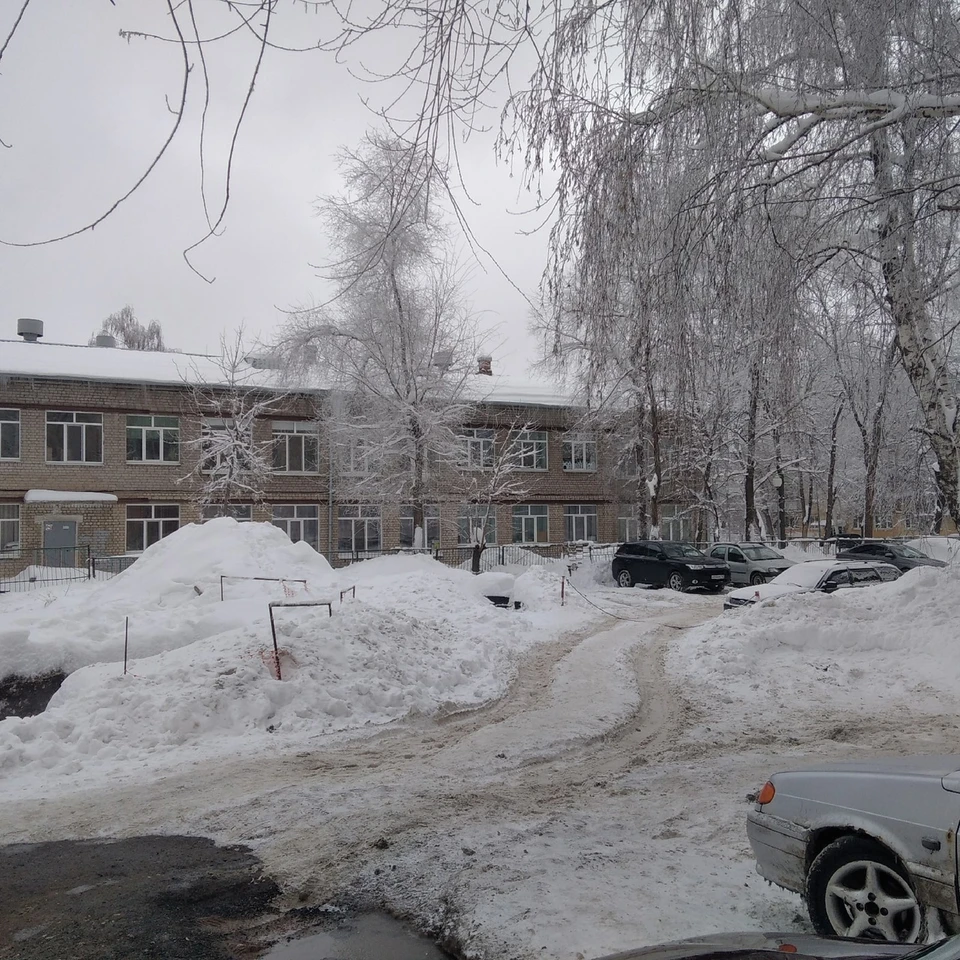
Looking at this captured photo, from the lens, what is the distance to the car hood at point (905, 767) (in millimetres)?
3918

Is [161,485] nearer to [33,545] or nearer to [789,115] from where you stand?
[33,545]

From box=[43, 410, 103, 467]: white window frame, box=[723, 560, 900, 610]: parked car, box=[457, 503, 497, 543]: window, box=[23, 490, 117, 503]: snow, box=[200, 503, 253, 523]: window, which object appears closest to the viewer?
box=[723, 560, 900, 610]: parked car

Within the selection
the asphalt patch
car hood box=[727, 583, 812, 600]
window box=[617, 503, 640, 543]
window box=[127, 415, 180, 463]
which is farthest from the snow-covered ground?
window box=[617, 503, 640, 543]

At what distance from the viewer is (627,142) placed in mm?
6992

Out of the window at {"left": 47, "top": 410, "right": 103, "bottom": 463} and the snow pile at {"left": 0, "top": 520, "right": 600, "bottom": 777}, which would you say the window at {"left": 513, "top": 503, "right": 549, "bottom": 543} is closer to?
the window at {"left": 47, "top": 410, "right": 103, "bottom": 463}

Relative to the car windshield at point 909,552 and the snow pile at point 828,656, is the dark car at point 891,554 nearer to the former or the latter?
the car windshield at point 909,552

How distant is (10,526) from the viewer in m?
30.9

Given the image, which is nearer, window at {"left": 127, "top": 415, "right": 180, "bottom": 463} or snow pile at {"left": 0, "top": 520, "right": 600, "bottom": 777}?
snow pile at {"left": 0, "top": 520, "right": 600, "bottom": 777}

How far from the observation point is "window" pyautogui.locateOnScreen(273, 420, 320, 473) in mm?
35438

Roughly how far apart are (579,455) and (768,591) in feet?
73.5

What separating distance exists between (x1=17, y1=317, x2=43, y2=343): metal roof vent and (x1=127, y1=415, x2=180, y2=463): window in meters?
9.92

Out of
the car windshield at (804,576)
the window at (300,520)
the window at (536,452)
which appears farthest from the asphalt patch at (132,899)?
the window at (536,452)

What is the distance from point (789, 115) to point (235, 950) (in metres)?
7.61

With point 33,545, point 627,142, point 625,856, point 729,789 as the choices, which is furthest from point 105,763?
point 33,545
